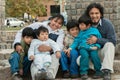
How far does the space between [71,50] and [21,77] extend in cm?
93

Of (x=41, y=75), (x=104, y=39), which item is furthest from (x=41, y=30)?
(x=104, y=39)

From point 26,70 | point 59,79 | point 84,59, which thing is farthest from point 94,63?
point 26,70

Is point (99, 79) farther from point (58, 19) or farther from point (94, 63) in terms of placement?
point (58, 19)

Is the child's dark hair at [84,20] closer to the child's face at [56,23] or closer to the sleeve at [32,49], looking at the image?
the child's face at [56,23]

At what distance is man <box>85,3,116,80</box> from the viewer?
6305 mm

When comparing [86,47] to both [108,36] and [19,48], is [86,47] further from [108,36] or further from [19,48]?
[19,48]

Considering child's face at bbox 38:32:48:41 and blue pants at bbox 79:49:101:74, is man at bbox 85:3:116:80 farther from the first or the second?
child's face at bbox 38:32:48:41

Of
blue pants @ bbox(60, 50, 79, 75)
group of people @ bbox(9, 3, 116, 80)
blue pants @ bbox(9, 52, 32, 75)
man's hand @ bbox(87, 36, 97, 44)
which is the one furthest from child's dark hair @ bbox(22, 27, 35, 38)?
man's hand @ bbox(87, 36, 97, 44)

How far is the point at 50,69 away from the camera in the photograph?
634 centimetres

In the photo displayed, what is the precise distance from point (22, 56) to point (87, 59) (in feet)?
3.43

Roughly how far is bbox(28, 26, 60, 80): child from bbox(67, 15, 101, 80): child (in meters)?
0.30

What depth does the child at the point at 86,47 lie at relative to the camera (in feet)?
21.2

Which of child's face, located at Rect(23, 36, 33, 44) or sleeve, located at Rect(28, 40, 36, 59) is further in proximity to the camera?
child's face, located at Rect(23, 36, 33, 44)

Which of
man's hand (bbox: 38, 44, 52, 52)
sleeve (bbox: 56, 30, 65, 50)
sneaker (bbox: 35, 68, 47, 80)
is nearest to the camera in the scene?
sneaker (bbox: 35, 68, 47, 80)
